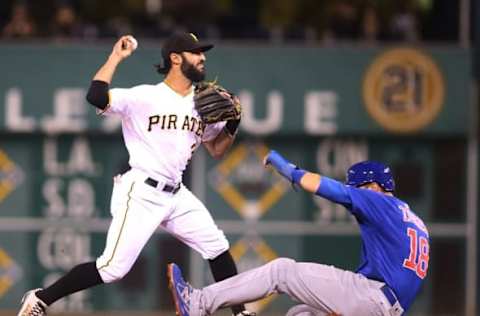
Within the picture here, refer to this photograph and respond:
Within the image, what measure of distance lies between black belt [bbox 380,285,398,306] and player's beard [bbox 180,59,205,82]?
5.57 feet

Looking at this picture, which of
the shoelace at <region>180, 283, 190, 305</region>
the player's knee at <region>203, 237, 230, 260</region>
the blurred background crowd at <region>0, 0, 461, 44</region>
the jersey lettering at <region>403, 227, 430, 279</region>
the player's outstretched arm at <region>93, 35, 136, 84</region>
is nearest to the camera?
the jersey lettering at <region>403, 227, 430, 279</region>

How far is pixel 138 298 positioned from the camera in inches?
484

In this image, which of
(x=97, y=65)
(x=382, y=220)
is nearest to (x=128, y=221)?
(x=382, y=220)

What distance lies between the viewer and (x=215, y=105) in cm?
787

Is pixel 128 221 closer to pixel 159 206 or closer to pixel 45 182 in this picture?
pixel 159 206

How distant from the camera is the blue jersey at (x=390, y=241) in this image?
23.0 ft

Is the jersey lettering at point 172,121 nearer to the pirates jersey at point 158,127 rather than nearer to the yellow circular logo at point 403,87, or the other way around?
the pirates jersey at point 158,127

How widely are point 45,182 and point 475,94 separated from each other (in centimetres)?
393

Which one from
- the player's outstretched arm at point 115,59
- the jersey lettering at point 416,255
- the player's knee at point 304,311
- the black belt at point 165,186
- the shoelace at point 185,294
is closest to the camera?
the jersey lettering at point 416,255

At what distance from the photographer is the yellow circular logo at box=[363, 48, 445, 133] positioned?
11953 millimetres

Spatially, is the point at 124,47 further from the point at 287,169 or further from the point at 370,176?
the point at 370,176

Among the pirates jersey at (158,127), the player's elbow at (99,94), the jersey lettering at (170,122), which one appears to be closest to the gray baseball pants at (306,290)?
the pirates jersey at (158,127)

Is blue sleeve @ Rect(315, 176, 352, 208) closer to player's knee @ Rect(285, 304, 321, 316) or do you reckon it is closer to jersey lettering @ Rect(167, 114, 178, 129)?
player's knee @ Rect(285, 304, 321, 316)

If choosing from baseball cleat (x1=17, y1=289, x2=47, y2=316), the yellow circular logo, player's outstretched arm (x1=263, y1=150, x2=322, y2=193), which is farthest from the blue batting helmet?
the yellow circular logo
